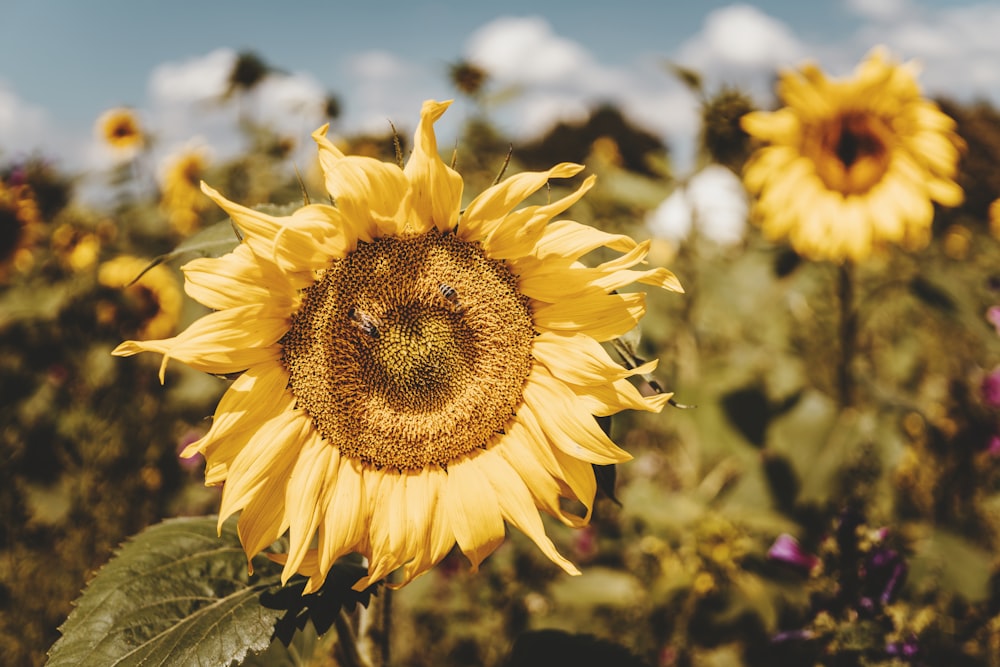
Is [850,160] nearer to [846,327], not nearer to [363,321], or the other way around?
[846,327]

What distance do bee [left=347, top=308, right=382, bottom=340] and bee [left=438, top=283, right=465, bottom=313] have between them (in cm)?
14

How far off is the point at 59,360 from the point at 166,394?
1.93 ft

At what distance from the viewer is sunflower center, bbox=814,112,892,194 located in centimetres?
307

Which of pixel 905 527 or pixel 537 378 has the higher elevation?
A: pixel 537 378

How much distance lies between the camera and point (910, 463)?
3688 millimetres

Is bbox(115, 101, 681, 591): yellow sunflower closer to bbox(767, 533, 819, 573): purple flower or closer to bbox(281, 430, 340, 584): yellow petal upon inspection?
bbox(281, 430, 340, 584): yellow petal

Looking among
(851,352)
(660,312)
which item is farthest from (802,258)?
(660,312)

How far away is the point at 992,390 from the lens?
9.30 feet

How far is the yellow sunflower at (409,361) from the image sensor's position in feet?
3.74

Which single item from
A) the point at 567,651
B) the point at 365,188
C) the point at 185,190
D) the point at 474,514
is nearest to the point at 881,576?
the point at 567,651

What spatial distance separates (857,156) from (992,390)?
112 centimetres

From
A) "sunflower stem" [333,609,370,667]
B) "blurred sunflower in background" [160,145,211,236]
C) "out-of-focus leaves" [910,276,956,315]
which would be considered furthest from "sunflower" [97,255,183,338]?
"out-of-focus leaves" [910,276,956,315]

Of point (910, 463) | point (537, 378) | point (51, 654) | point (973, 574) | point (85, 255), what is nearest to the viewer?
point (51, 654)

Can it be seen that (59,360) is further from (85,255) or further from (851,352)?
(851,352)
